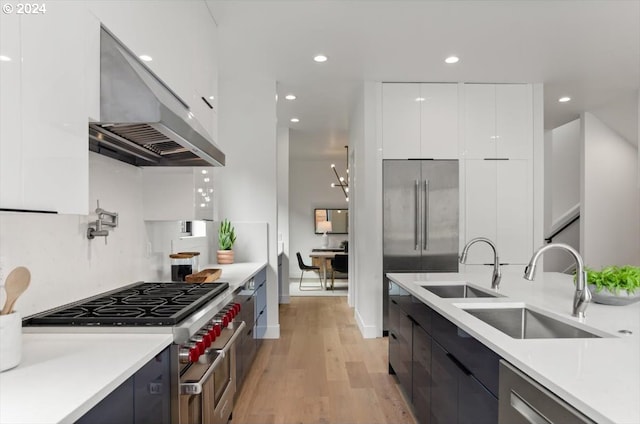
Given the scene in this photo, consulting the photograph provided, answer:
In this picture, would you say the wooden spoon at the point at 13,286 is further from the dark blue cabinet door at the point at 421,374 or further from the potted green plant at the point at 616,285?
the potted green plant at the point at 616,285

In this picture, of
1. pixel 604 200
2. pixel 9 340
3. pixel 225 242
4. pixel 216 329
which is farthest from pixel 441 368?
pixel 604 200

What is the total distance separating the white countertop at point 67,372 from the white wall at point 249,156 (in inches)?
126

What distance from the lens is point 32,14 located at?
1.10 meters

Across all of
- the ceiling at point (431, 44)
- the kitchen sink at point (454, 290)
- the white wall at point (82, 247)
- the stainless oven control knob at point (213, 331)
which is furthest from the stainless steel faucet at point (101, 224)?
the kitchen sink at point (454, 290)

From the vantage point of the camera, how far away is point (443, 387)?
1.93 m

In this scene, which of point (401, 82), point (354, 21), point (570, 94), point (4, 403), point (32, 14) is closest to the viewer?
point (4, 403)

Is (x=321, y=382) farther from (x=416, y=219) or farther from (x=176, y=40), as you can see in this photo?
(x=176, y=40)

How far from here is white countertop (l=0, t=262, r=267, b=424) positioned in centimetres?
88

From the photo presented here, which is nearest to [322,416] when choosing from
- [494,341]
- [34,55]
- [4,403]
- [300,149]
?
[494,341]

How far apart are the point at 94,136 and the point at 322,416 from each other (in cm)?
219

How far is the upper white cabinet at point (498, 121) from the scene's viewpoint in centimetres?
468

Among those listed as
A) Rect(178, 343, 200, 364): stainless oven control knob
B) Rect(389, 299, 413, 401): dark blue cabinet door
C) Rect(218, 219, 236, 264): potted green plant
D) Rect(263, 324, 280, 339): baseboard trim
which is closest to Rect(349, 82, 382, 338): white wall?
Rect(263, 324, 280, 339): baseboard trim

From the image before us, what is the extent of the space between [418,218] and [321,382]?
2.19 meters

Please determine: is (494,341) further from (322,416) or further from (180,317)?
(322,416)
